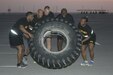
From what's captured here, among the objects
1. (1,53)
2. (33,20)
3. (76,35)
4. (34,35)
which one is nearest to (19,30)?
(33,20)

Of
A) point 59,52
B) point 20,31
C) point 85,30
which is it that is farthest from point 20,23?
point 59,52

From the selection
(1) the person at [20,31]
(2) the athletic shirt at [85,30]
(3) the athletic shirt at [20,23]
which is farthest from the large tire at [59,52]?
(2) the athletic shirt at [85,30]

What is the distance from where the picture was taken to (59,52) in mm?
8820

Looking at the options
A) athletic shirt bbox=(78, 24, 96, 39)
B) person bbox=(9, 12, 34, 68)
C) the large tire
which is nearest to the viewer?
the large tire

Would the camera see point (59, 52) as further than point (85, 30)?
No

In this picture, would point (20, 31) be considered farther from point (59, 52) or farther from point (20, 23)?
point (59, 52)

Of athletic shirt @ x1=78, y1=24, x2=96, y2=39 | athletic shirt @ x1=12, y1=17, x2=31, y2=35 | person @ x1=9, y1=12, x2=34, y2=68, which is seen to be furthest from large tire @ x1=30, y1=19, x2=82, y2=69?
athletic shirt @ x1=78, y1=24, x2=96, y2=39

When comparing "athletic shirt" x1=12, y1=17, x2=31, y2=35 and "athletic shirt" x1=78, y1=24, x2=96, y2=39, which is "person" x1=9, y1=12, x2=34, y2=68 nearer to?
"athletic shirt" x1=12, y1=17, x2=31, y2=35

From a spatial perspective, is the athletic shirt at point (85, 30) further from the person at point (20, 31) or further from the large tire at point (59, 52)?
the large tire at point (59, 52)

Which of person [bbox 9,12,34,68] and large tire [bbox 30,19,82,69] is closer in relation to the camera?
large tire [bbox 30,19,82,69]

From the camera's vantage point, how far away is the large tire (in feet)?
28.6

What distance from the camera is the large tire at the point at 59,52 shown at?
8.72m

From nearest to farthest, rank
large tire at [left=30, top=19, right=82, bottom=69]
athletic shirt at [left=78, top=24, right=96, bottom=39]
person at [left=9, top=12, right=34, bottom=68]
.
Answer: large tire at [left=30, top=19, right=82, bottom=69], person at [left=9, top=12, right=34, bottom=68], athletic shirt at [left=78, top=24, right=96, bottom=39]

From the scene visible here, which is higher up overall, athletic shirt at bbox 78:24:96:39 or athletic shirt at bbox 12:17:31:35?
athletic shirt at bbox 12:17:31:35
